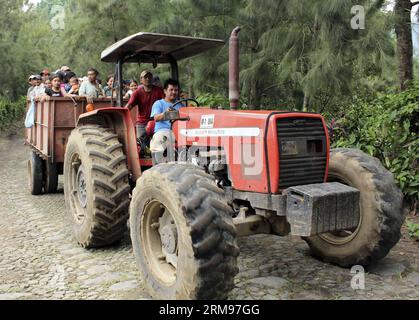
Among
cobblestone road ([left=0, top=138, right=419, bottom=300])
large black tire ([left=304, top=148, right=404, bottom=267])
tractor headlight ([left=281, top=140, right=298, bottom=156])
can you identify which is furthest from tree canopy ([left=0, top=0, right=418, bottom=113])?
tractor headlight ([left=281, top=140, right=298, bottom=156])

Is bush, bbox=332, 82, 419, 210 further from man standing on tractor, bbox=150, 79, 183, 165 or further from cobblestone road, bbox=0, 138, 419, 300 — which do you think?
man standing on tractor, bbox=150, 79, 183, 165

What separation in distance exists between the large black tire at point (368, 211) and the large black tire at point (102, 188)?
6.94 feet

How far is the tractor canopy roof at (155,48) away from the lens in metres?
5.16

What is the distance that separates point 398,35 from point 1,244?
20.5 ft

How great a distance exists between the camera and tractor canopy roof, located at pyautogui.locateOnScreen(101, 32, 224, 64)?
5.16 m

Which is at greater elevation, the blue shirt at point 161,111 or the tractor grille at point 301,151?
the blue shirt at point 161,111

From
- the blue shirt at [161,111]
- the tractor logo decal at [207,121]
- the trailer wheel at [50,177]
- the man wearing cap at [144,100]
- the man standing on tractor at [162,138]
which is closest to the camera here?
the tractor logo decal at [207,121]

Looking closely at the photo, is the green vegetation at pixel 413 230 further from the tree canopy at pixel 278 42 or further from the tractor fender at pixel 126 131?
the tractor fender at pixel 126 131

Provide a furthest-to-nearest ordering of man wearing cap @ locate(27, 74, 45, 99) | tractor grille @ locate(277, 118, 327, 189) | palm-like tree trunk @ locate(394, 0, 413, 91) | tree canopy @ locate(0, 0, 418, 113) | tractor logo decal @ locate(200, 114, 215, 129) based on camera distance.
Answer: man wearing cap @ locate(27, 74, 45, 99) → tree canopy @ locate(0, 0, 418, 113) → palm-like tree trunk @ locate(394, 0, 413, 91) → tractor logo decal @ locate(200, 114, 215, 129) → tractor grille @ locate(277, 118, 327, 189)

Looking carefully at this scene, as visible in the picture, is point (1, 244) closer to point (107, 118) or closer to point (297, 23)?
point (107, 118)

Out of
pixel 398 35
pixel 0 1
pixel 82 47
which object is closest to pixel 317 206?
pixel 398 35

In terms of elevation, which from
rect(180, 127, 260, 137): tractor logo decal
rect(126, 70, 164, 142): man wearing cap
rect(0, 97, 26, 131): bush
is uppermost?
rect(0, 97, 26, 131): bush

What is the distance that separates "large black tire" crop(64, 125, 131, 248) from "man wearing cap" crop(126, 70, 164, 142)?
44 centimetres

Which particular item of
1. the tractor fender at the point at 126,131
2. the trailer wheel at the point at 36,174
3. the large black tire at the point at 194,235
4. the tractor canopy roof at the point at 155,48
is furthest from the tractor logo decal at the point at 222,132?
the trailer wheel at the point at 36,174
